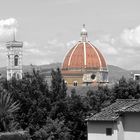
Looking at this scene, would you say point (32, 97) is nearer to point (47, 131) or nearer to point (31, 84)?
point (31, 84)

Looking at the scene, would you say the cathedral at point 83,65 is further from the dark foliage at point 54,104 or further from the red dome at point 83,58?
the dark foliage at point 54,104

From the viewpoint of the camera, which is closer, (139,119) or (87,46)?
(139,119)

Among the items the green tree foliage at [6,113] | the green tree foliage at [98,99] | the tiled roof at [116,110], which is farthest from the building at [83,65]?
the tiled roof at [116,110]

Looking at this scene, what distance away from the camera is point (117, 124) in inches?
1319

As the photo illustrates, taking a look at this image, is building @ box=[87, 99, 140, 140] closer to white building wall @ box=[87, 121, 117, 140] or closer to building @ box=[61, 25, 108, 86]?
white building wall @ box=[87, 121, 117, 140]

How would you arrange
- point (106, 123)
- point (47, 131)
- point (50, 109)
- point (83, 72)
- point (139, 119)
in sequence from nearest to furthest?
1. point (139, 119)
2. point (106, 123)
3. point (47, 131)
4. point (50, 109)
5. point (83, 72)

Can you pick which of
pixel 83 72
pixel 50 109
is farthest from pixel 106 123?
pixel 83 72

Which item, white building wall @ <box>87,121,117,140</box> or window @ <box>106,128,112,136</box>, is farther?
window @ <box>106,128,112,136</box>

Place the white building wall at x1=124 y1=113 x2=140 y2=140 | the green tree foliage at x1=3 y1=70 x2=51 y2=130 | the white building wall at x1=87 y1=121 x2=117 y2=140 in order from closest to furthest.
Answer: the white building wall at x1=124 y1=113 x2=140 y2=140, the white building wall at x1=87 y1=121 x2=117 y2=140, the green tree foliage at x1=3 y1=70 x2=51 y2=130

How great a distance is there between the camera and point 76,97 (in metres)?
53.7

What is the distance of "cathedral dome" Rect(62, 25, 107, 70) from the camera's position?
484 feet

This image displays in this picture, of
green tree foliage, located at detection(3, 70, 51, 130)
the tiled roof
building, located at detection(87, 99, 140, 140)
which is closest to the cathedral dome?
green tree foliage, located at detection(3, 70, 51, 130)

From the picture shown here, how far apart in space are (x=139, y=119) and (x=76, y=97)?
851 inches

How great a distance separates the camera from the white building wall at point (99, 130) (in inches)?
1342
